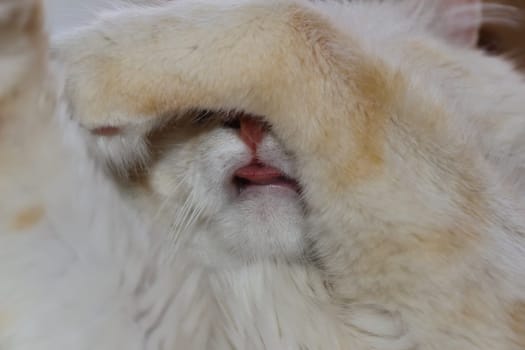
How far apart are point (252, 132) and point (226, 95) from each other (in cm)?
7

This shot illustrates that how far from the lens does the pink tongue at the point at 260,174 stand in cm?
72

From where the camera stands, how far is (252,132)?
702 millimetres

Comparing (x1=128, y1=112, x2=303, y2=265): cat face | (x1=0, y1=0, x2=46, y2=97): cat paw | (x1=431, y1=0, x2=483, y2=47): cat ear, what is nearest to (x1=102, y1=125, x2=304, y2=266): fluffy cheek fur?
(x1=128, y1=112, x2=303, y2=265): cat face

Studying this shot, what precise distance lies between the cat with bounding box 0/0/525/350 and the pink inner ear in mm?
486

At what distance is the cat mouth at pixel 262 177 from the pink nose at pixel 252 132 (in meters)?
0.02

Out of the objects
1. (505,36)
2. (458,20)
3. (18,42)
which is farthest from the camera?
(505,36)

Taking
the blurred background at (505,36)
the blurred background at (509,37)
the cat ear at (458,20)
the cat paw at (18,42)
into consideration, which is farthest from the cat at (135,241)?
the blurred background at (509,37)

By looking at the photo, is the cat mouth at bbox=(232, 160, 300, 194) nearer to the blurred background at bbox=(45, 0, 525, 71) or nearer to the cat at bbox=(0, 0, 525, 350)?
the cat at bbox=(0, 0, 525, 350)

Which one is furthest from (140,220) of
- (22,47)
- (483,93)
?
(483,93)

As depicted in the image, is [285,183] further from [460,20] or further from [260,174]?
[460,20]

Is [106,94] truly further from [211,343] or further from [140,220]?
[211,343]

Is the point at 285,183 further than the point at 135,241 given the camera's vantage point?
Yes

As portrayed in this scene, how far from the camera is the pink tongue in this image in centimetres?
72

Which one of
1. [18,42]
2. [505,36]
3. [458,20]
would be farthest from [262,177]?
[505,36]
